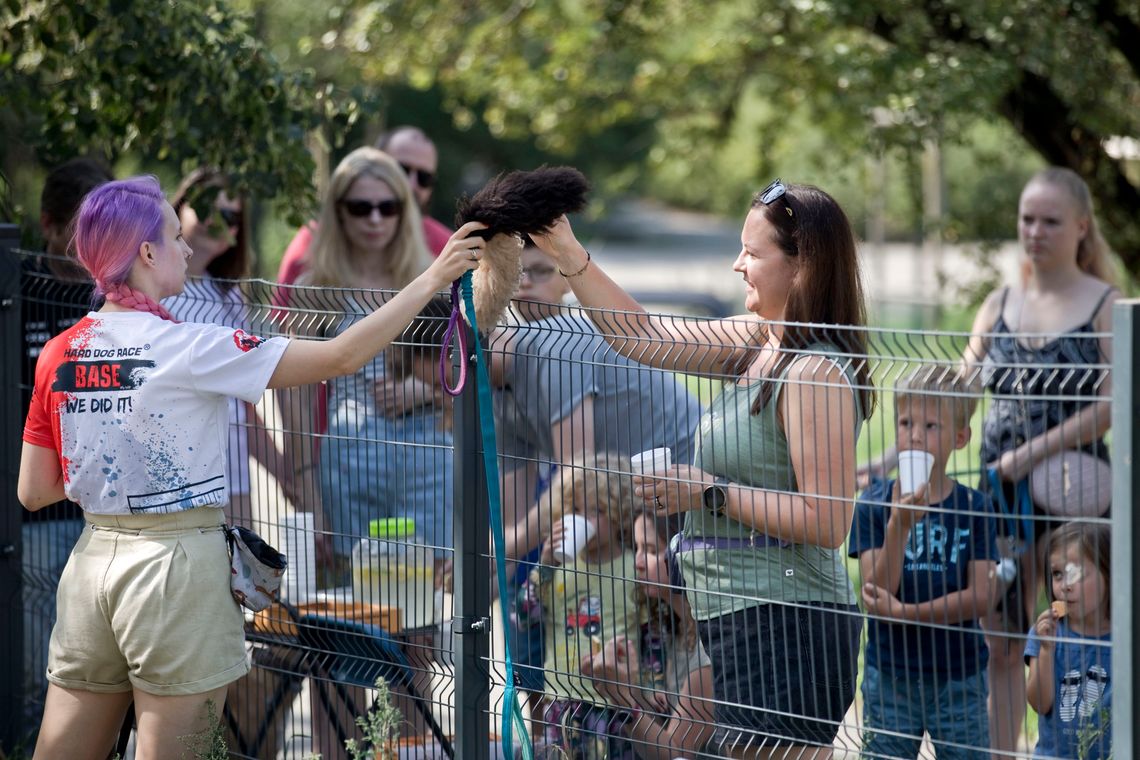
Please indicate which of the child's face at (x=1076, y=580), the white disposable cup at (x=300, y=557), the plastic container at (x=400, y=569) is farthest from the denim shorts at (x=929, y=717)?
the white disposable cup at (x=300, y=557)

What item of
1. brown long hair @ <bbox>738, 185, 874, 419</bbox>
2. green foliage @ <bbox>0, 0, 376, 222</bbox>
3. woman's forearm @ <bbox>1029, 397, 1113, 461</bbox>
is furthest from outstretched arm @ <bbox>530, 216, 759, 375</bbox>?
green foliage @ <bbox>0, 0, 376, 222</bbox>

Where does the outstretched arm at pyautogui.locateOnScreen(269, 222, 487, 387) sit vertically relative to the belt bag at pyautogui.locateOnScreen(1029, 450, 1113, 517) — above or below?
above

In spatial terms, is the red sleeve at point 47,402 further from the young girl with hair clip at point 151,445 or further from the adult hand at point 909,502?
the adult hand at point 909,502

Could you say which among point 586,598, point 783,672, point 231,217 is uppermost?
point 231,217

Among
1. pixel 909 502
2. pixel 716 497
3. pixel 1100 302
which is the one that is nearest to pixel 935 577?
pixel 909 502

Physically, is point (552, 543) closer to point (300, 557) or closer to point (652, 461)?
point (652, 461)

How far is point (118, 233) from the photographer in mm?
3135

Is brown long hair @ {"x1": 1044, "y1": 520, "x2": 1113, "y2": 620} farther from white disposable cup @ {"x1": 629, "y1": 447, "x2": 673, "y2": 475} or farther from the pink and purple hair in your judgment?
the pink and purple hair

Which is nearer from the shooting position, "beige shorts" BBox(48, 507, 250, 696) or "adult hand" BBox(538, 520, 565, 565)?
"beige shorts" BBox(48, 507, 250, 696)

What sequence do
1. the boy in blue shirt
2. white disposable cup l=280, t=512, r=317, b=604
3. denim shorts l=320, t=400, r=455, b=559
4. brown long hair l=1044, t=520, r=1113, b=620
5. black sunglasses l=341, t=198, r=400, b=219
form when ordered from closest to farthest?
1. brown long hair l=1044, t=520, r=1113, b=620
2. the boy in blue shirt
3. denim shorts l=320, t=400, r=455, b=559
4. white disposable cup l=280, t=512, r=317, b=604
5. black sunglasses l=341, t=198, r=400, b=219

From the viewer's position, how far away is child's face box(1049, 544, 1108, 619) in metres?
2.63

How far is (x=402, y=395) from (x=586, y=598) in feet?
2.55

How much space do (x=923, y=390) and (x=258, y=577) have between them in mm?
1721

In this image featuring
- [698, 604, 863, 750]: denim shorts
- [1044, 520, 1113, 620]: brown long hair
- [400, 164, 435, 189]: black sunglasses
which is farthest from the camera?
[400, 164, 435, 189]: black sunglasses
